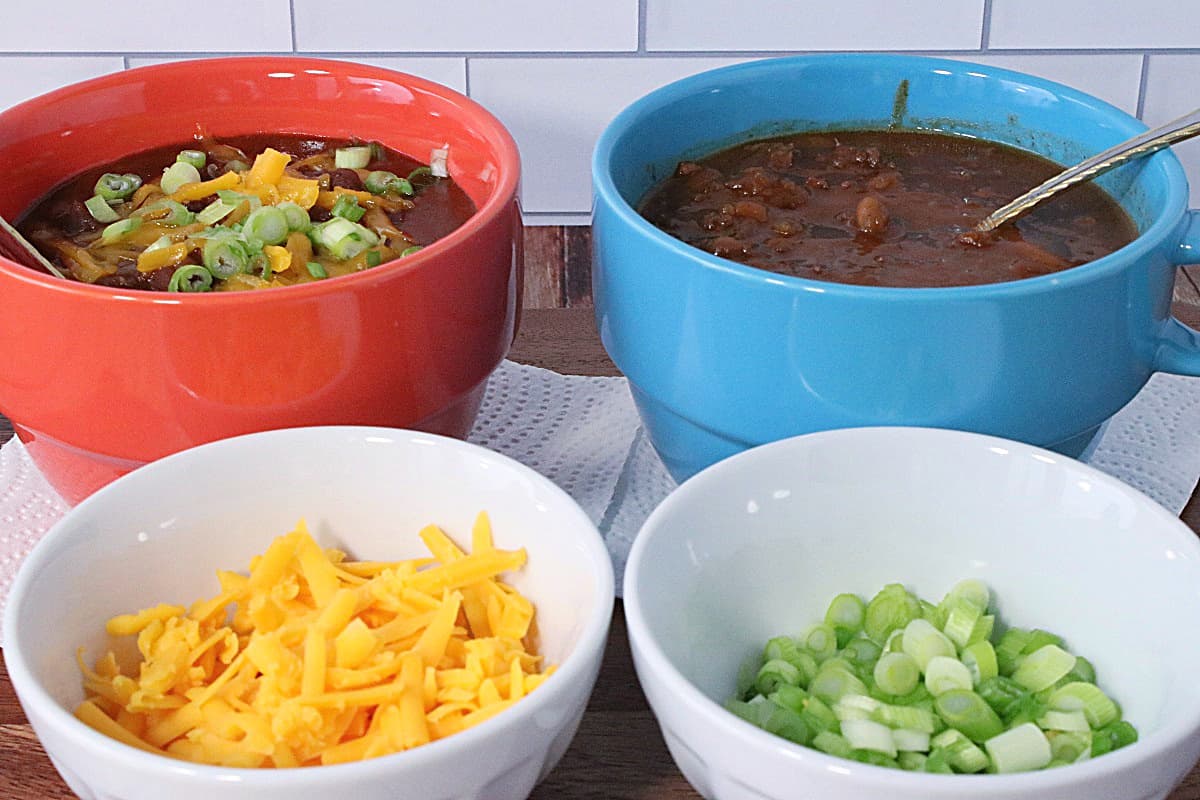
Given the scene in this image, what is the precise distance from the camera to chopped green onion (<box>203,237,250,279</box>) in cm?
99

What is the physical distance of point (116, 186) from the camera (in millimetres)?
1117

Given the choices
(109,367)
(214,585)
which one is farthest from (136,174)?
(214,585)

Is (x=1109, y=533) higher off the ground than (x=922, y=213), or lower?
lower

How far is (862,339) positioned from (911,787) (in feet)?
0.99

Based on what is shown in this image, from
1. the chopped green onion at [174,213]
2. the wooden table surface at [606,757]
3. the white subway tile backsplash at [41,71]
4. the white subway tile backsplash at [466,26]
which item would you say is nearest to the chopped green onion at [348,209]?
the chopped green onion at [174,213]

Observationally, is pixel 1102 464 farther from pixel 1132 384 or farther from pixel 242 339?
pixel 242 339

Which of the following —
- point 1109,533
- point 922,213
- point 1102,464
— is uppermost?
point 922,213

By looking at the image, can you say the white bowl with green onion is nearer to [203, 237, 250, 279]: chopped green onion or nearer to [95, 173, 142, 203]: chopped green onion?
[203, 237, 250, 279]: chopped green onion

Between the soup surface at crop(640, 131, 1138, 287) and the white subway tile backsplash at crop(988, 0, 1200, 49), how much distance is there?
2.48 feet

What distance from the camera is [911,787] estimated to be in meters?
0.69

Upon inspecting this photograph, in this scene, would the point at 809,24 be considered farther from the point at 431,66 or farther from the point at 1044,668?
the point at 1044,668

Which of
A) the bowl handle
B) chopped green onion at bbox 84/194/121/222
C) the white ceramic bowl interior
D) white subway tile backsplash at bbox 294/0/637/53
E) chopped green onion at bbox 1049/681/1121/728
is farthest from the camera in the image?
white subway tile backsplash at bbox 294/0/637/53

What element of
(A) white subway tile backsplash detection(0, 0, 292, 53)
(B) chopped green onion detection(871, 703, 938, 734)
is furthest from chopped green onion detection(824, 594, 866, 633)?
(A) white subway tile backsplash detection(0, 0, 292, 53)

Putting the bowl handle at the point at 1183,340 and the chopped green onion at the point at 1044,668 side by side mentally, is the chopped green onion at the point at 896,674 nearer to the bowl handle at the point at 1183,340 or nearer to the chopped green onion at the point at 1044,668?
the chopped green onion at the point at 1044,668
